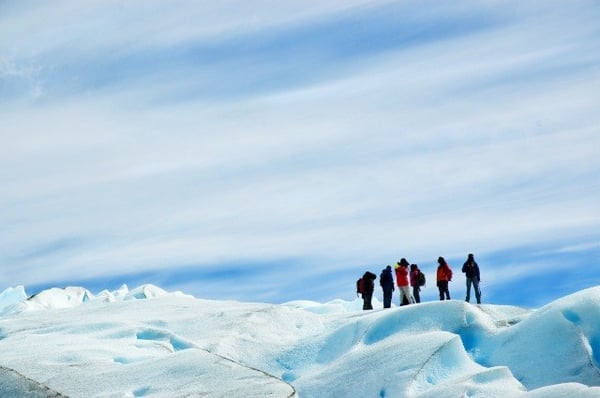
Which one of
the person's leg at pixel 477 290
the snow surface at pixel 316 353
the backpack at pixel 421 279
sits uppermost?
the backpack at pixel 421 279

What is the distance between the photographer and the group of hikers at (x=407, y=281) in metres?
29.5

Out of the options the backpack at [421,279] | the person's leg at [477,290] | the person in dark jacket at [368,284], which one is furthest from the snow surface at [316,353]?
the backpack at [421,279]

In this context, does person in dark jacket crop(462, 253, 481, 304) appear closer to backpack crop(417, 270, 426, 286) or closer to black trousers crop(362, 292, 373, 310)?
backpack crop(417, 270, 426, 286)

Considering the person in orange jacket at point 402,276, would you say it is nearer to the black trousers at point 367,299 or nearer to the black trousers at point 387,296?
the black trousers at point 387,296

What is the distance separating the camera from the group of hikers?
29469 millimetres

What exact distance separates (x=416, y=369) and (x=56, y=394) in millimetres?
7716

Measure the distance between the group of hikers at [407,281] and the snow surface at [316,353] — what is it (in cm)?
204

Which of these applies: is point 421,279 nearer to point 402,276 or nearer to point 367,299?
point 367,299

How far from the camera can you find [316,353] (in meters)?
24.9

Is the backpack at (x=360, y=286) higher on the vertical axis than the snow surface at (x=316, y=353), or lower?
higher

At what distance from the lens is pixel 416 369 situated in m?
21.1

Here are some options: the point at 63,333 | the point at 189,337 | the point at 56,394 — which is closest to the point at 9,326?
the point at 63,333

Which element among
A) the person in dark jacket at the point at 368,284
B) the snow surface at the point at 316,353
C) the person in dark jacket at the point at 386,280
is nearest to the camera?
the snow surface at the point at 316,353

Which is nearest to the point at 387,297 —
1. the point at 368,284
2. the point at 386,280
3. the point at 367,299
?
the point at 386,280
